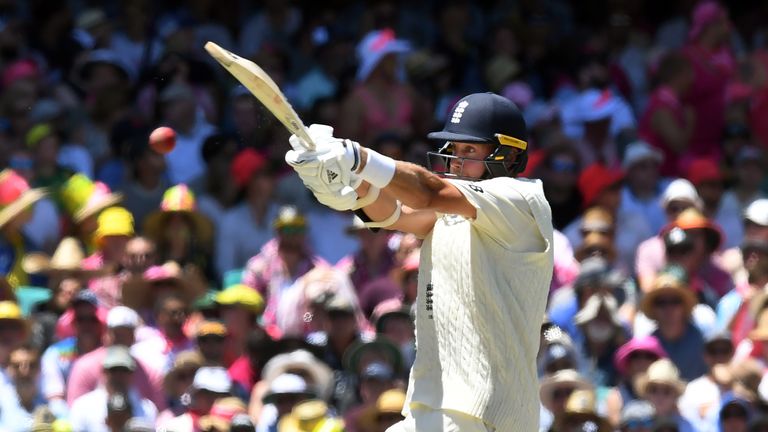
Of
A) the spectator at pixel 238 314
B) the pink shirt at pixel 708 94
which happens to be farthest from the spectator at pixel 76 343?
the pink shirt at pixel 708 94

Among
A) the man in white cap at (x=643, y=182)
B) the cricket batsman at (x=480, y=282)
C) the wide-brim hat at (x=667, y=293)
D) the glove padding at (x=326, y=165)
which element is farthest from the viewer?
the man in white cap at (x=643, y=182)

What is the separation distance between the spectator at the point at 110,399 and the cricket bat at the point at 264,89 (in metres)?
4.81

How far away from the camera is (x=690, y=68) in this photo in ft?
48.1

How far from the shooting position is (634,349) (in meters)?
11.0

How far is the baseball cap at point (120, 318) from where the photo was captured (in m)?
11.2

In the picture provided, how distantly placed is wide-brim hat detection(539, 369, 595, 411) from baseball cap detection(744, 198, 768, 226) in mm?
2124

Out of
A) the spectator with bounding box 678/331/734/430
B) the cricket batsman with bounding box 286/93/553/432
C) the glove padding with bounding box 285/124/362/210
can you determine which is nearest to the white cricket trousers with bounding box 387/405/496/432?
the cricket batsman with bounding box 286/93/553/432

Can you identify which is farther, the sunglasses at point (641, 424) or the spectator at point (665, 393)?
the spectator at point (665, 393)

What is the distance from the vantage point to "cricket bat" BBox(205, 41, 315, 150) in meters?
6.22

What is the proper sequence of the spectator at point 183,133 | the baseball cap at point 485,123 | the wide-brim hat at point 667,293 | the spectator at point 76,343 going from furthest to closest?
the spectator at point 183,133 → the wide-brim hat at point 667,293 → the spectator at point 76,343 → the baseball cap at point 485,123

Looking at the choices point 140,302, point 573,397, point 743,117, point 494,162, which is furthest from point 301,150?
point 743,117

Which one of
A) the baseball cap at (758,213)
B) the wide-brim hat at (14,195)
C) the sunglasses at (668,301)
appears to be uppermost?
the wide-brim hat at (14,195)

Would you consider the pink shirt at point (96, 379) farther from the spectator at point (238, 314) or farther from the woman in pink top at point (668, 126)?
the woman in pink top at point (668, 126)

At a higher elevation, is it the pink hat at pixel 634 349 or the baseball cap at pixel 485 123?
the baseball cap at pixel 485 123
